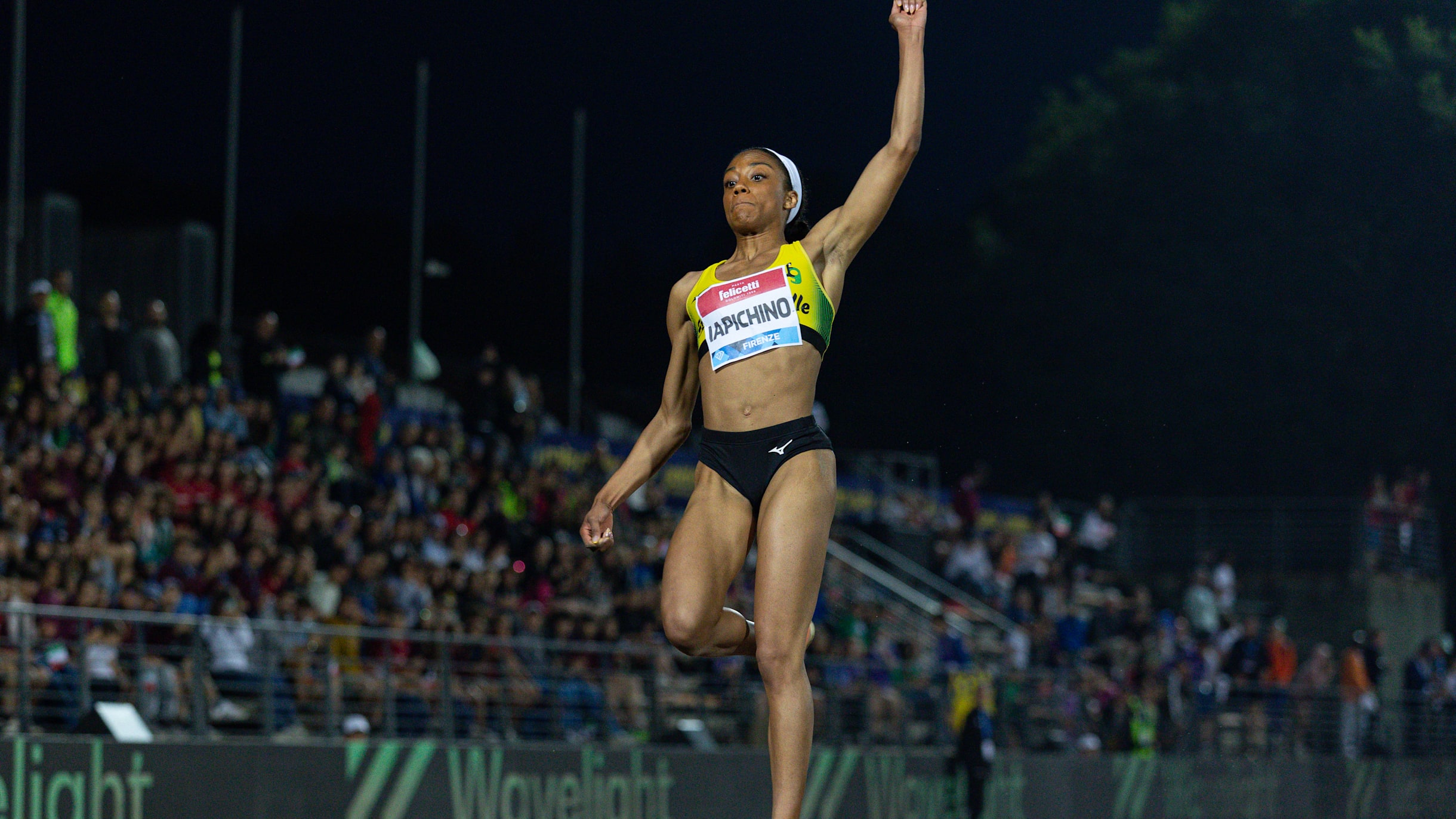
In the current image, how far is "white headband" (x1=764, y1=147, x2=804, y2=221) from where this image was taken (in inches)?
283

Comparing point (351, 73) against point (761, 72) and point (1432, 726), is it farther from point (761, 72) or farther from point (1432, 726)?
point (1432, 726)

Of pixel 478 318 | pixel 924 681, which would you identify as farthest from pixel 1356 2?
pixel 924 681

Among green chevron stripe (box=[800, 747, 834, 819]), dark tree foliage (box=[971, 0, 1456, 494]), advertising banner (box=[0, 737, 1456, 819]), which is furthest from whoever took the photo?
dark tree foliage (box=[971, 0, 1456, 494])

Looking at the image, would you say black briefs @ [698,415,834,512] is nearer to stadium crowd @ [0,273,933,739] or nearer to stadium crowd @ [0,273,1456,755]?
stadium crowd @ [0,273,1456,755]

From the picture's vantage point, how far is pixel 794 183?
23.7 ft

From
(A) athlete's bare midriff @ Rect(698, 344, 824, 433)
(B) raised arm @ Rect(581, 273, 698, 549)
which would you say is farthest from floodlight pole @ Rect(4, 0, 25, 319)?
(A) athlete's bare midriff @ Rect(698, 344, 824, 433)

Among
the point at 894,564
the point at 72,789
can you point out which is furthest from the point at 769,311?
the point at 894,564

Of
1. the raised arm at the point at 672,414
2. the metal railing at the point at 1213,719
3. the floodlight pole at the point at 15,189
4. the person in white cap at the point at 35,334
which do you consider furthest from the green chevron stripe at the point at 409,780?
the metal railing at the point at 1213,719

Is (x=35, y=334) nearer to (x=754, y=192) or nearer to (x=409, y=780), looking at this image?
(x=409, y=780)

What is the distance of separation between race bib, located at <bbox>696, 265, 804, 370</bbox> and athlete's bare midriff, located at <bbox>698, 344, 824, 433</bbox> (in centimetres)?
3

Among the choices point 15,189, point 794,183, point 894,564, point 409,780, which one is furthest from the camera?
point 894,564

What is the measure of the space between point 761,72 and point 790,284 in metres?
38.9

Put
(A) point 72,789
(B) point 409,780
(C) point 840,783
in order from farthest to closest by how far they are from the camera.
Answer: (C) point 840,783 → (B) point 409,780 → (A) point 72,789

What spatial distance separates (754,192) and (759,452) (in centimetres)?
92
